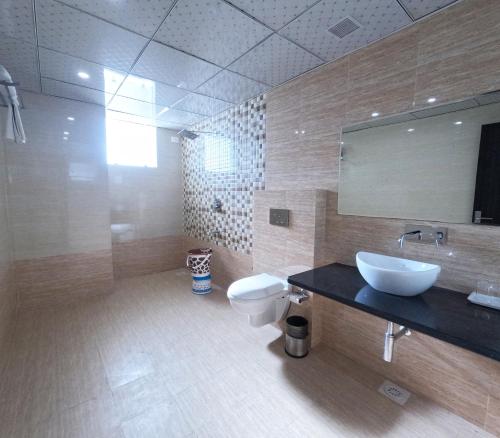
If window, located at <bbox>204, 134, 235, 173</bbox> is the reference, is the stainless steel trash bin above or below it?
below

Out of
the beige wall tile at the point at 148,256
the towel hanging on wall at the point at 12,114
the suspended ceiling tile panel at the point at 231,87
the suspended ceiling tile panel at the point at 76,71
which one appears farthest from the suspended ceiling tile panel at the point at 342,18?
the beige wall tile at the point at 148,256

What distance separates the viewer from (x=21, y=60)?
1.85 metres

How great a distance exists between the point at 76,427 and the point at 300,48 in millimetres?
2678

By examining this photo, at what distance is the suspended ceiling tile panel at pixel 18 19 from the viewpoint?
1.29m

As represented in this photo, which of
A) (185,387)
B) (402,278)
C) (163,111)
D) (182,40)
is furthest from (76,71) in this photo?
(402,278)

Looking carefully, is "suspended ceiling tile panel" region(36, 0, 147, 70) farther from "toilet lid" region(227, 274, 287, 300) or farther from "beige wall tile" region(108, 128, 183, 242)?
"toilet lid" region(227, 274, 287, 300)

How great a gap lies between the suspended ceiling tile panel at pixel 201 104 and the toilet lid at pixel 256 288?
1.94 meters

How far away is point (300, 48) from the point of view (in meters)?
1.64

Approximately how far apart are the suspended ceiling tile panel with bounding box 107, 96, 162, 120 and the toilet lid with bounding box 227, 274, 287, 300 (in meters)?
2.24

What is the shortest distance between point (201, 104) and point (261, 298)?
7.20 ft

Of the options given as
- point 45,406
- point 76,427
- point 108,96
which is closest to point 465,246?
point 76,427

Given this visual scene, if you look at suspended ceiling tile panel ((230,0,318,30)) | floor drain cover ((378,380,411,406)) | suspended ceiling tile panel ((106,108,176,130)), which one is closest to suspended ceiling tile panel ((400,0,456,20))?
suspended ceiling tile panel ((230,0,318,30))

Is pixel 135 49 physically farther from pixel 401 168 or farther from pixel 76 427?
pixel 76 427

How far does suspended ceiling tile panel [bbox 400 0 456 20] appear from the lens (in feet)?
4.07
